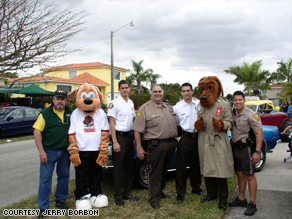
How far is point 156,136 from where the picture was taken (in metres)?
4.10

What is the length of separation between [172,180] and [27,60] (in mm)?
8383

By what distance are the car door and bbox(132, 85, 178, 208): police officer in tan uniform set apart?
1011 cm

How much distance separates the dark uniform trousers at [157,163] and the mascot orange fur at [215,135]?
0.54 meters

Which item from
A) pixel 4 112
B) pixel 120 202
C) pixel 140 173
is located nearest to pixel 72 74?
pixel 4 112

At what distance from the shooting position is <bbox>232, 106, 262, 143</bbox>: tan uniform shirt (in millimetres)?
3867

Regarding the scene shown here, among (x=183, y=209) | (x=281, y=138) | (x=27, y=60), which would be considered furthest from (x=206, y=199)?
(x=27, y=60)

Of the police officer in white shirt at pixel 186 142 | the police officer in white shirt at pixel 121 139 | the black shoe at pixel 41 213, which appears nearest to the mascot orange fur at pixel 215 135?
the police officer in white shirt at pixel 186 142

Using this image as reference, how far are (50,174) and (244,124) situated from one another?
3038 millimetres

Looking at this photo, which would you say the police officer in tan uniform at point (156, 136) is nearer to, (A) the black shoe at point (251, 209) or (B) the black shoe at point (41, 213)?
(A) the black shoe at point (251, 209)

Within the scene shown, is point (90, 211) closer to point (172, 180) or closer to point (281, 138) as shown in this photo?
point (172, 180)

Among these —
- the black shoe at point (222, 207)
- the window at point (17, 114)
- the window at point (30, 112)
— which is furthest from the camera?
the window at point (30, 112)

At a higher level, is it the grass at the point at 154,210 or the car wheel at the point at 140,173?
the car wheel at the point at 140,173

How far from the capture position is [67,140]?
12.9 feet

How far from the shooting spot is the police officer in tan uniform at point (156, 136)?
4.11m
